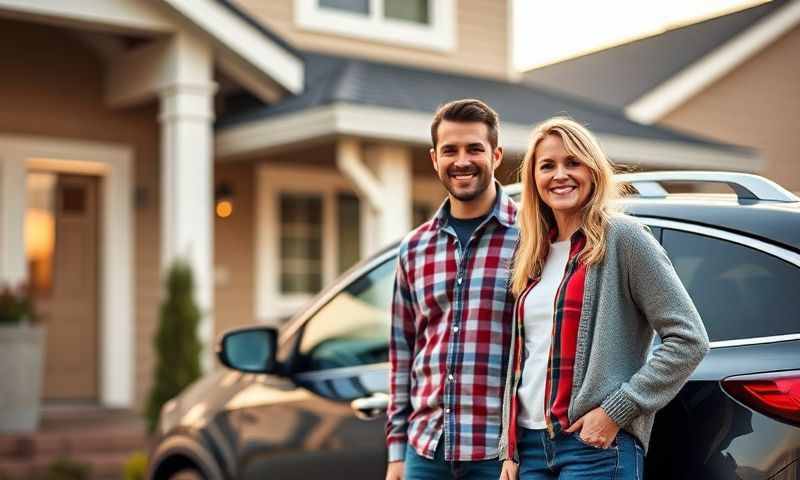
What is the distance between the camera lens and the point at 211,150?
36.6 feet

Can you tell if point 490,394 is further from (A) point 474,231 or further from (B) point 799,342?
(B) point 799,342

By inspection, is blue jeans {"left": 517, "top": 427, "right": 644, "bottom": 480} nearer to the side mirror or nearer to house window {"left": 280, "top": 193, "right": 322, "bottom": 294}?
the side mirror

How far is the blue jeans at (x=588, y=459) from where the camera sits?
2795mm

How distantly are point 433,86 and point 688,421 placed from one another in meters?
9.36

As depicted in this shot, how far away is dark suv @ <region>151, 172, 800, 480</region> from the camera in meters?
2.83

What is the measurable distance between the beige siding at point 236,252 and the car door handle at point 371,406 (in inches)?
317

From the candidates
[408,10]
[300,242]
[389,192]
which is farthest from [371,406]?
[408,10]

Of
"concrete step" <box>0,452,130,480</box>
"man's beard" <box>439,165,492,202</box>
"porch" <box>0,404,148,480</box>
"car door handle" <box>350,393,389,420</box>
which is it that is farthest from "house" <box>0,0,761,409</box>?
"man's beard" <box>439,165,492,202</box>

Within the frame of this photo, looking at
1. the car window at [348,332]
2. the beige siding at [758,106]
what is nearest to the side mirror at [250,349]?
the car window at [348,332]

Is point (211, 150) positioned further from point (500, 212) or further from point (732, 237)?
point (732, 237)

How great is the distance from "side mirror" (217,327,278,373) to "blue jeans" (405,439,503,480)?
1055mm

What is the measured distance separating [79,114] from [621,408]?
361 inches

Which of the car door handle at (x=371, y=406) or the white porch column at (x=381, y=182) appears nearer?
the car door handle at (x=371, y=406)

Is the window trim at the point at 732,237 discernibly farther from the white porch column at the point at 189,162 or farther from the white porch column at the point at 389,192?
the white porch column at the point at 389,192
